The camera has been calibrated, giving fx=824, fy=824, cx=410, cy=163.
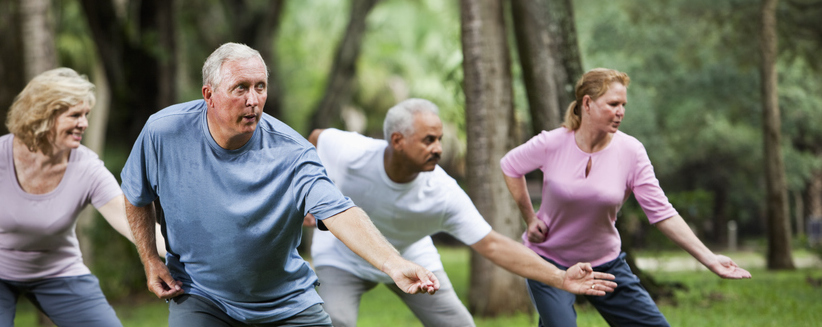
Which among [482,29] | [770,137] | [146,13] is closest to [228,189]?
[482,29]

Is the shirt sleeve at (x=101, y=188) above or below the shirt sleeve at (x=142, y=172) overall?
below

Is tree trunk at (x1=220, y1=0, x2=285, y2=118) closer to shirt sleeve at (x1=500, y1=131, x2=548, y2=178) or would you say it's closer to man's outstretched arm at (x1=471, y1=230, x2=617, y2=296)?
shirt sleeve at (x1=500, y1=131, x2=548, y2=178)

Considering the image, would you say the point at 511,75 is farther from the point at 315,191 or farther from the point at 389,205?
the point at 315,191

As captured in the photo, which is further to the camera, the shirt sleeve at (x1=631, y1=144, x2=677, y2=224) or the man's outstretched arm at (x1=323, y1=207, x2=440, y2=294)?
the shirt sleeve at (x1=631, y1=144, x2=677, y2=224)

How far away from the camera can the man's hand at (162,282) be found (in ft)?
11.6

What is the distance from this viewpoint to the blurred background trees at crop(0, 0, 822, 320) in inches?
377

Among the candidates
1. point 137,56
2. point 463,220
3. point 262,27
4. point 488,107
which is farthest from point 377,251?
point 262,27

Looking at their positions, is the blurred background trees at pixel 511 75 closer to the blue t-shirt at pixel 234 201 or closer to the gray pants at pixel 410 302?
the gray pants at pixel 410 302

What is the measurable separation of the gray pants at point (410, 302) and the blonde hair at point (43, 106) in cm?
179

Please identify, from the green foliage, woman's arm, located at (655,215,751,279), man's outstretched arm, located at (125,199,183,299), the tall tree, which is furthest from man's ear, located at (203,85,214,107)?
the green foliage

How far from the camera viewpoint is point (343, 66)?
1688 cm

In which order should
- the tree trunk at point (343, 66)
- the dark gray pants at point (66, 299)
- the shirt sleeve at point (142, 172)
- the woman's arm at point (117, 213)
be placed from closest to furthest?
1. the shirt sleeve at point (142, 172)
2. the woman's arm at point (117, 213)
3. the dark gray pants at point (66, 299)
4. the tree trunk at point (343, 66)

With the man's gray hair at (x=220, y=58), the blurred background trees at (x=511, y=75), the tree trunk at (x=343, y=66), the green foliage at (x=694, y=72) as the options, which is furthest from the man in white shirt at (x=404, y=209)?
the green foliage at (x=694, y=72)

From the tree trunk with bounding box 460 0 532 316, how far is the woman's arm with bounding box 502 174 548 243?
4.22 meters
